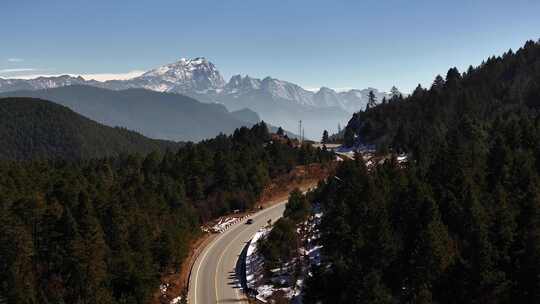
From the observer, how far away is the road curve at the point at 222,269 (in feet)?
157

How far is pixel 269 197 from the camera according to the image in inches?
3637

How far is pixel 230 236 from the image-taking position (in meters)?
68.2

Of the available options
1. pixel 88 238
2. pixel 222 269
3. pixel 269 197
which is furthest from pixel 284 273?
pixel 269 197

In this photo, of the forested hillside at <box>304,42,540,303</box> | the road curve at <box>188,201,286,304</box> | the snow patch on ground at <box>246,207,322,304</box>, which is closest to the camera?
the forested hillside at <box>304,42,540,303</box>

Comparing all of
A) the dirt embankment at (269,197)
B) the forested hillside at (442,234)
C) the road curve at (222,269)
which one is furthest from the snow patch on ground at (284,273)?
the dirt embankment at (269,197)

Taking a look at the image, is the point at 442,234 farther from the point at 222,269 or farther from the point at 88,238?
the point at 88,238

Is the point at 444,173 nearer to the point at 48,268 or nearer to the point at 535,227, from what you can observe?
the point at 535,227

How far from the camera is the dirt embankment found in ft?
167

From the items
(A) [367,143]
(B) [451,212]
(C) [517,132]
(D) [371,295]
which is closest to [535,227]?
(B) [451,212]

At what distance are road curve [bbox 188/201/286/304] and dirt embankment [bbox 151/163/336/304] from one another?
1223 mm

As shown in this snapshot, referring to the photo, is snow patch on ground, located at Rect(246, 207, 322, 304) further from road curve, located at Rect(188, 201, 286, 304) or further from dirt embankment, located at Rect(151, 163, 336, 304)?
dirt embankment, located at Rect(151, 163, 336, 304)

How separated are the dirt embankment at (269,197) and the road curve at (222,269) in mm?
1223

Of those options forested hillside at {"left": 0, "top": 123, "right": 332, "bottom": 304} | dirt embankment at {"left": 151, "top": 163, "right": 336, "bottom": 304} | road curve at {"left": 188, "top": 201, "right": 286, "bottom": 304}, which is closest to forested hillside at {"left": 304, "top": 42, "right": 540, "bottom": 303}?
road curve at {"left": 188, "top": 201, "right": 286, "bottom": 304}

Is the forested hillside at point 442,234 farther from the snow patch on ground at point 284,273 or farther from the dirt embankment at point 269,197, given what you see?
the dirt embankment at point 269,197
